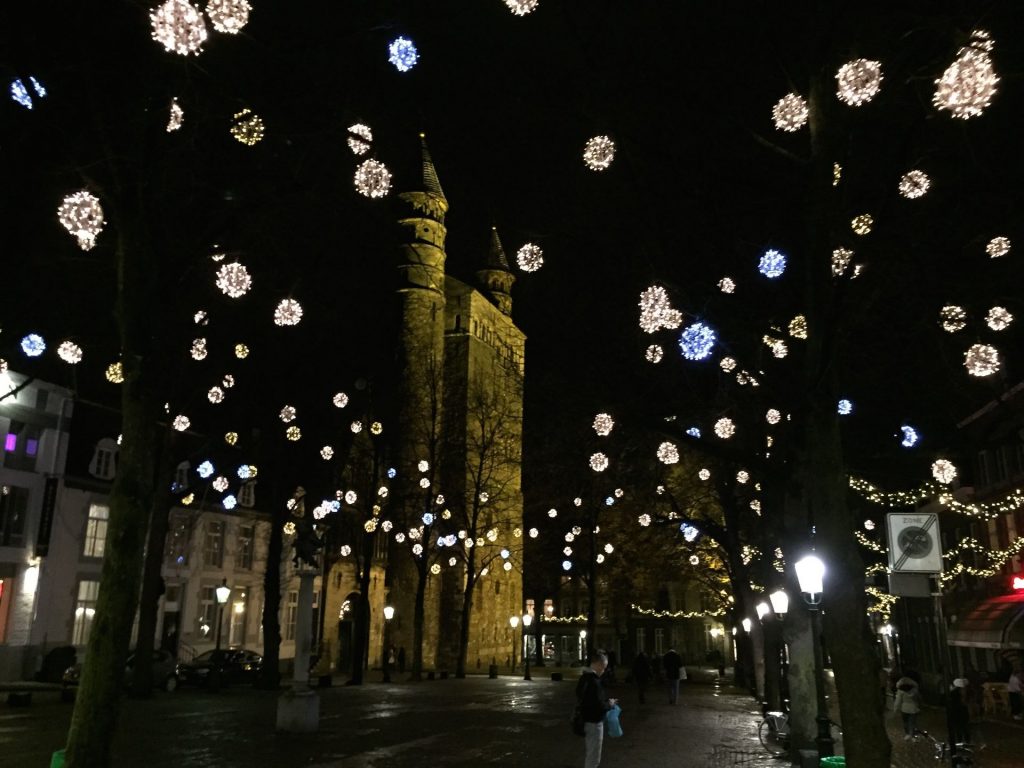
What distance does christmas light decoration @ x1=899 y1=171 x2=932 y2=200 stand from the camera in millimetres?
10922

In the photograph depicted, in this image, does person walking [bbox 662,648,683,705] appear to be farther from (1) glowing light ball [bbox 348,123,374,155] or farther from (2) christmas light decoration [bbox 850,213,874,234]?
(1) glowing light ball [bbox 348,123,374,155]

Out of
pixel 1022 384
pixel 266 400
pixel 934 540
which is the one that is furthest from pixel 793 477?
pixel 266 400

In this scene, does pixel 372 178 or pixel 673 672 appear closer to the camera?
pixel 372 178

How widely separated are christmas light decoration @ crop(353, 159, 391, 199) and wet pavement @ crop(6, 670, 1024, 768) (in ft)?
30.1

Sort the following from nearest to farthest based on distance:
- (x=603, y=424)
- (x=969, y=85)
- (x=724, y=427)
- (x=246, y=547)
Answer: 1. (x=969, y=85)
2. (x=603, y=424)
3. (x=724, y=427)
4. (x=246, y=547)

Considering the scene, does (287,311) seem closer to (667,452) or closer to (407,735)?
(407,735)

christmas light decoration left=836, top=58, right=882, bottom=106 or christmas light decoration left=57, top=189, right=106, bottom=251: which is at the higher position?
christmas light decoration left=836, top=58, right=882, bottom=106

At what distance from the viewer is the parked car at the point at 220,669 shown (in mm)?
31906

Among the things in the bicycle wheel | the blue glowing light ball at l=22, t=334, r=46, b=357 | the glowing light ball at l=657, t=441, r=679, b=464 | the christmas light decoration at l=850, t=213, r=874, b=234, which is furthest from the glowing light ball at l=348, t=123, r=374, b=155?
the bicycle wheel

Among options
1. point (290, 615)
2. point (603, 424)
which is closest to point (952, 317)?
point (603, 424)

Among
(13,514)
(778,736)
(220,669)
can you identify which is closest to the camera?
(778,736)

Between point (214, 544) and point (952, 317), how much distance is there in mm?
36310

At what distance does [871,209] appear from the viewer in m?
12.4

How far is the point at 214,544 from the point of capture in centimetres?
4091
